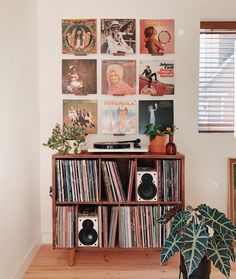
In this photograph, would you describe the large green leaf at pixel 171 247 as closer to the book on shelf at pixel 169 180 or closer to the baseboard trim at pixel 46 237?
the book on shelf at pixel 169 180

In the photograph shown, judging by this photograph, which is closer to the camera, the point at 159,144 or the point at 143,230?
the point at 143,230

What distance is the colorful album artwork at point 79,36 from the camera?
7.76 feet

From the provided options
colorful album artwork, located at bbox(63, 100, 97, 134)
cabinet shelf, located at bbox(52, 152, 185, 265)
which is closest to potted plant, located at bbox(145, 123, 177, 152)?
cabinet shelf, located at bbox(52, 152, 185, 265)

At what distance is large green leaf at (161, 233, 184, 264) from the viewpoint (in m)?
1.64

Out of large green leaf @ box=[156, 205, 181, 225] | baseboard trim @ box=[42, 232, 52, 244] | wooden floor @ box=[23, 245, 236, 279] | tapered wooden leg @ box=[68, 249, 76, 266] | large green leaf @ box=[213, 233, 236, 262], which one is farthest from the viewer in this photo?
baseboard trim @ box=[42, 232, 52, 244]

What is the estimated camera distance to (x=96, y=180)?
207cm

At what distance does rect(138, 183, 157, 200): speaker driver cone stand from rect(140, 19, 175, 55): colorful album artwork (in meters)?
1.09

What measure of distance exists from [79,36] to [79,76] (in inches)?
12.8

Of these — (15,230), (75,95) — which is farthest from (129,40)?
(15,230)

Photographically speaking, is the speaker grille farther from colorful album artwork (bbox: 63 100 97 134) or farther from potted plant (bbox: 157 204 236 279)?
colorful album artwork (bbox: 63 100 97 134)

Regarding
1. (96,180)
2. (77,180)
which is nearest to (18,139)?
(77,180)

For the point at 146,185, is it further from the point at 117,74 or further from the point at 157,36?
the point at 157,36

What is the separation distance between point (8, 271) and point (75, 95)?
54.2 inches

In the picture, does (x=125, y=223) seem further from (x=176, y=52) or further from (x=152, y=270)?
(x=176, y=52)
